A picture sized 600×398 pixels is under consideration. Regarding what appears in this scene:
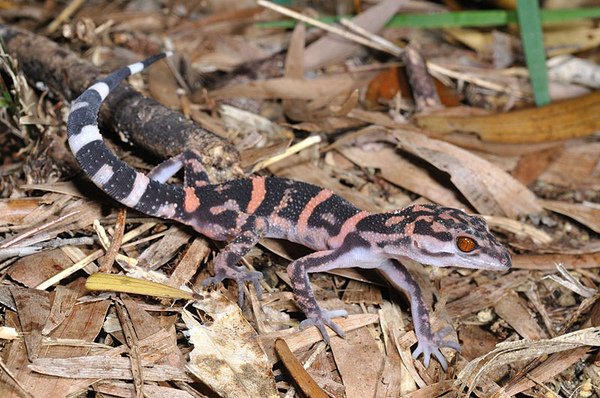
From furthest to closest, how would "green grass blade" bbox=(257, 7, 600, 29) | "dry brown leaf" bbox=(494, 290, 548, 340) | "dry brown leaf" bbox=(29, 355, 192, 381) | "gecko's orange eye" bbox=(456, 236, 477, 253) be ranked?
"green grass blade" bbox=(257, 7, 600, 29) < "dry brown leaf" bbox=(494, 290, 548, 340) < "gecko's orange eye" bbox=(456, 236, 477, 253) < "dry brown leaf" bbox=(29, 355, 192, 381)

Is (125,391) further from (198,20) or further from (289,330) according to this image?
(198,20)

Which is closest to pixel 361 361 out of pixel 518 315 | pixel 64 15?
pixel 518 315

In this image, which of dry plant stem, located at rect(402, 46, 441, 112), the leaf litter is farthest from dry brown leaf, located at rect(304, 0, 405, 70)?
dry plant stem, located at rect(402, 46, 441, 112)

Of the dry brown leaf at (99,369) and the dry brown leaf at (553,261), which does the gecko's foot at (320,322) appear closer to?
the dry brown leaf at (99,369)

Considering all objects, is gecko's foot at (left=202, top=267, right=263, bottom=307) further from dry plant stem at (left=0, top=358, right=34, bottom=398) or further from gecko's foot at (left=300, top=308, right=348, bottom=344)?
dry plant stem at (left=0, top=358, right=34, bottom=398)

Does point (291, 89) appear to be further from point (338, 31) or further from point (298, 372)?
point (298, 372)

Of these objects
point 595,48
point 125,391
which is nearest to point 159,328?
point 125,391
